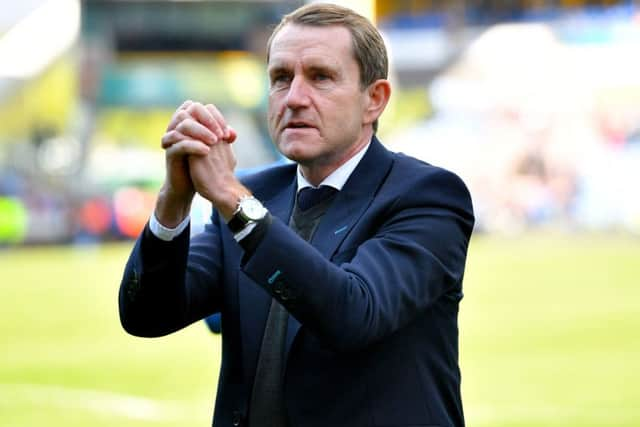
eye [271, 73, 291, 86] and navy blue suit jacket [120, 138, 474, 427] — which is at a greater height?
eye [271, 73, 291, 86]

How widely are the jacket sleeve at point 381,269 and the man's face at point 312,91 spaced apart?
0.69 ft

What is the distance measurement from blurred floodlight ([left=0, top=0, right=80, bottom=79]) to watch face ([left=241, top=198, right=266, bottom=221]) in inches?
1817

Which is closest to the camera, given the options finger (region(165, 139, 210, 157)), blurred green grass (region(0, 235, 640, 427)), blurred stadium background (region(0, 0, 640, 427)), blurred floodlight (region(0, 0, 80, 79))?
finger (region(165, 139, 210, 157))

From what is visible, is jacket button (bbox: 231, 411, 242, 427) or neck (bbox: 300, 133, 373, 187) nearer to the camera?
jacket button (bbox: 231, 411, 242, 427)

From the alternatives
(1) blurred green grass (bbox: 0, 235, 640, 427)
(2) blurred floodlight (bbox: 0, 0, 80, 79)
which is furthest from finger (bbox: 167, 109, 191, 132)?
(2) blurred floodlight (bbox: 0, 0, 80, 79)

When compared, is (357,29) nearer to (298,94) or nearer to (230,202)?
(298,94)

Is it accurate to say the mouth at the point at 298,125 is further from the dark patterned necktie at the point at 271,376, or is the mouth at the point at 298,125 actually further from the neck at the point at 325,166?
the dark patterned necktie at the point at 271,376

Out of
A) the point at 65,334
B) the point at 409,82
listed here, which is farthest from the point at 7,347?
the point at 409,82

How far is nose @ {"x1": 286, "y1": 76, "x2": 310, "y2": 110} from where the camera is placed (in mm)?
2912

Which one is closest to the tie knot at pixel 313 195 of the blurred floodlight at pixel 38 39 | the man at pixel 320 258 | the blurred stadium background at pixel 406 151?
the man at pixel 320 258

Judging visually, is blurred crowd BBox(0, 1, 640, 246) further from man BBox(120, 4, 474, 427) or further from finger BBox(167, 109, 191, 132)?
finger BBox(167, 109, 191, 132)

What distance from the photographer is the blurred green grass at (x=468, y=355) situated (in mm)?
10141

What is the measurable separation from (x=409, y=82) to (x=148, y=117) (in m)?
8.52

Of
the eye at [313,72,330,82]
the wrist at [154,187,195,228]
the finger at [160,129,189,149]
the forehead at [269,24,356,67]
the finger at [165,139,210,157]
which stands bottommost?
the wrist at [154,187,195,228]
